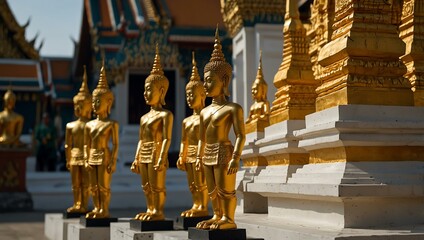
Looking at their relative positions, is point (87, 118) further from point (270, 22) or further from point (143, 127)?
point (270, 22)

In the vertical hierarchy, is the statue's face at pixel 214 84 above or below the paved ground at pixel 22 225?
above

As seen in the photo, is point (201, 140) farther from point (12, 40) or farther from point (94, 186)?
point (12, 40)

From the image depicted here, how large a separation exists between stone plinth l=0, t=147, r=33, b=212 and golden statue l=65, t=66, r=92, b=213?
4866 millimetres

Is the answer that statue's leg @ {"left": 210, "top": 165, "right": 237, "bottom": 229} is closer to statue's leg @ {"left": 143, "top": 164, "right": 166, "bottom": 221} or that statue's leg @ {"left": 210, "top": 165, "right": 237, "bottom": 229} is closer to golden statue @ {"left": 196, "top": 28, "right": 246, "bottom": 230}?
golden statue @ {"left": 196, "top": 28, "right": 246, "bottom": 230}

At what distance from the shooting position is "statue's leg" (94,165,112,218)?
21.4 ft

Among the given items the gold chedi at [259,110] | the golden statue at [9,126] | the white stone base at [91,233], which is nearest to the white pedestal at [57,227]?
the white stone base at [91,233]

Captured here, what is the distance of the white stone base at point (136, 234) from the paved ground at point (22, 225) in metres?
2.14

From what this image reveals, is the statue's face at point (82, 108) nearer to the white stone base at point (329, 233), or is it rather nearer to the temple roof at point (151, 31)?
the white stone base at point (329, 233)

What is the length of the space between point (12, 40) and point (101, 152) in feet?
56.3

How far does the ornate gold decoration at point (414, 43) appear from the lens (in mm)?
5262

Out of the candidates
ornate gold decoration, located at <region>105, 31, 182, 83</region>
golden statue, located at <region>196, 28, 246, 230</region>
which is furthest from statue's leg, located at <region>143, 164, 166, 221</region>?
ornate gold decoration, located at <region>105, 31, 182, 83</region>

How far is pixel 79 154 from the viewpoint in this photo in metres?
7.58

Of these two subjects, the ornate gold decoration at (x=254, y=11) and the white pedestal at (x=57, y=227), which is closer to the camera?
the white pedestal at (x=57, y=227)

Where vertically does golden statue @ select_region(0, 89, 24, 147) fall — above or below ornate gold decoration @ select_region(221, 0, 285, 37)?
below
